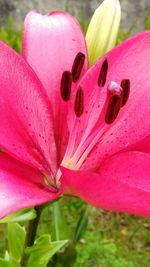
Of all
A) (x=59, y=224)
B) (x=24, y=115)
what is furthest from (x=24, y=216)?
(x=59, y=224)

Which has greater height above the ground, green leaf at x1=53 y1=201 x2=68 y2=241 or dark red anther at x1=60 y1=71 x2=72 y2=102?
dark red anther at x1=60 y1=71 x2=72 y2=102

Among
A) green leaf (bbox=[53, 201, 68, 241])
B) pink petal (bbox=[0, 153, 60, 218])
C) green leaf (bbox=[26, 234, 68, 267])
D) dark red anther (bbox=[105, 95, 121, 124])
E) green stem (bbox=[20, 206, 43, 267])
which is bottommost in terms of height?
green leaf (bbox=[53, 201, 68, 241])

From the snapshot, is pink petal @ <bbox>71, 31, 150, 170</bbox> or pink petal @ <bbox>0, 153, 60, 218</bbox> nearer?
pink petal @ <bbox>0, 153, 60, 218</bbox>

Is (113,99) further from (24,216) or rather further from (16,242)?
(16,242)

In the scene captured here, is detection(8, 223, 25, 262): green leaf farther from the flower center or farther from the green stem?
the flower center

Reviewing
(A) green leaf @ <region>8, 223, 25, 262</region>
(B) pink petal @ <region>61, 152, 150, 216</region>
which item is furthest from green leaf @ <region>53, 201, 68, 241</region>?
(B) pink petal @ <region>61, 152, 150, 216</region>

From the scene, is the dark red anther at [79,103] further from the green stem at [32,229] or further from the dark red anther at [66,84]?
the green stem at [32,229]
